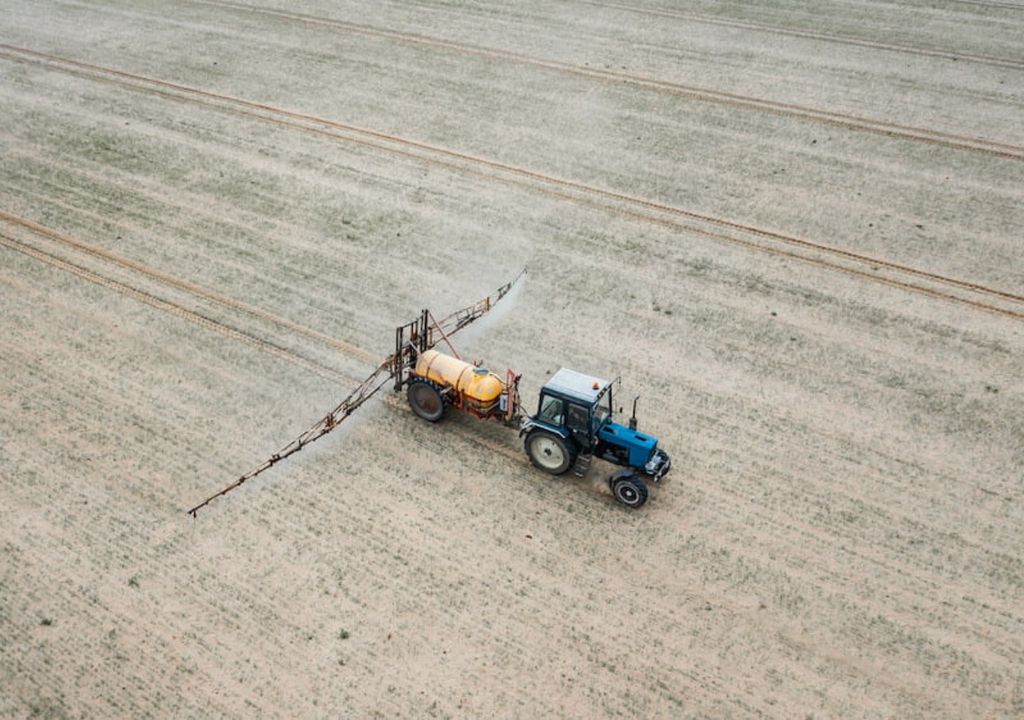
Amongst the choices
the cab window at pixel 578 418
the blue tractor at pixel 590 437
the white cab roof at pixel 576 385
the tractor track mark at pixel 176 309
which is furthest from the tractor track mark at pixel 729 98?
the cab window at pixel 578 418

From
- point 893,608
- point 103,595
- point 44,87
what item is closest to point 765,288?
point 893,608

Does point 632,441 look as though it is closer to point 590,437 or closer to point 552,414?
point 590,437

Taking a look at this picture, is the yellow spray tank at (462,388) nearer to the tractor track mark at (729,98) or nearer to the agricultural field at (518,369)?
the agricultural field at (518,369)

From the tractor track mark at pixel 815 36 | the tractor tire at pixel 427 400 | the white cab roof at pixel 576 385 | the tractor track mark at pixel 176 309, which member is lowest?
the tractor track mark at pixel 176 309

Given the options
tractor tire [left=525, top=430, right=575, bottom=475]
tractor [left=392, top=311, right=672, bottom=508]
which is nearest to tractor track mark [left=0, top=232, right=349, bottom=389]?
tractor [left=392, top=311, right=672, bottom=508]

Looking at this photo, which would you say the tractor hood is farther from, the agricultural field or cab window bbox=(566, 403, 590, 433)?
the agricultural field

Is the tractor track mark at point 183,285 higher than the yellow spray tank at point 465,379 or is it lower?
lower
